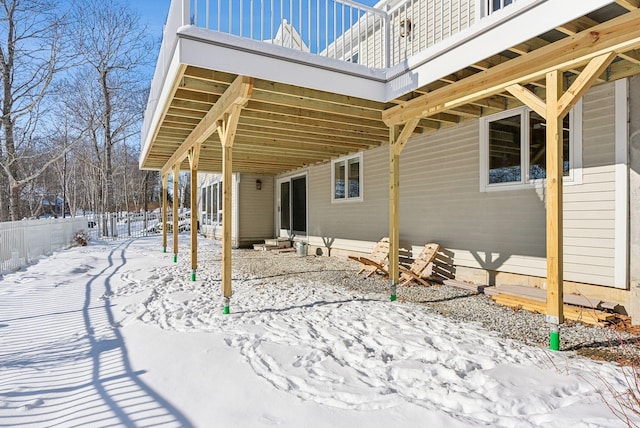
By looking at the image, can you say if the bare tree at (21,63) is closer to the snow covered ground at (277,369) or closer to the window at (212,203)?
the window at (212,203)

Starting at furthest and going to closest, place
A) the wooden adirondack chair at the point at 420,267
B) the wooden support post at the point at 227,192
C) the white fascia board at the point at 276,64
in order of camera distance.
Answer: the wooden adirondack chair at the point at 420,267, the wooden support post at the point at 227,192, the white fascia board at the point at 276,64

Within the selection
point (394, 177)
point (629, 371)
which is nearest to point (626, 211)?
point (629, 371)

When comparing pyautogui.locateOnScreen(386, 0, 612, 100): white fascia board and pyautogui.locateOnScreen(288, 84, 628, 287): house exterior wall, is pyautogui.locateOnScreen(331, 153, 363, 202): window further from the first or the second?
pyautogui.locateOnScreen(386, 0, 612, 100): white fascia board

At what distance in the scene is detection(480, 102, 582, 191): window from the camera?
4266 mm

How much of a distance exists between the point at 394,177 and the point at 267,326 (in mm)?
2599

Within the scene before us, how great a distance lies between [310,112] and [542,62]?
9.87 ft

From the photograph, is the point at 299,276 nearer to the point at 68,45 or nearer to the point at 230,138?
the point at 230,138

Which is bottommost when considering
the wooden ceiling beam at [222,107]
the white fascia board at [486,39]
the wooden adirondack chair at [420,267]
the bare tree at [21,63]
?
the wooden adirondack chair at [420,267]

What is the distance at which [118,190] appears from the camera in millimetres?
30750

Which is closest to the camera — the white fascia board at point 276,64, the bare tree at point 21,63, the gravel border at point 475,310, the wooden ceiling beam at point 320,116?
the gravel border at point 475,310

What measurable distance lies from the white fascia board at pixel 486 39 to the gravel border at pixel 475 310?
2.57 metres

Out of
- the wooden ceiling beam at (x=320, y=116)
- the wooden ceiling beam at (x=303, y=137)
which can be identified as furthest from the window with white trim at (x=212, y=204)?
the wooden ceiling beam at (x=320, y=116)

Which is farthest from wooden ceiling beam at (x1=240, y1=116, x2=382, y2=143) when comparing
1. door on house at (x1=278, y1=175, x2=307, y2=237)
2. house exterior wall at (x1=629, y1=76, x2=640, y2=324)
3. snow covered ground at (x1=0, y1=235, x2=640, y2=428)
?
house exterior wall at (x1=629, y1=76, x2=640, y2=324)

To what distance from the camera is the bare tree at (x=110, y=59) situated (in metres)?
14.8
